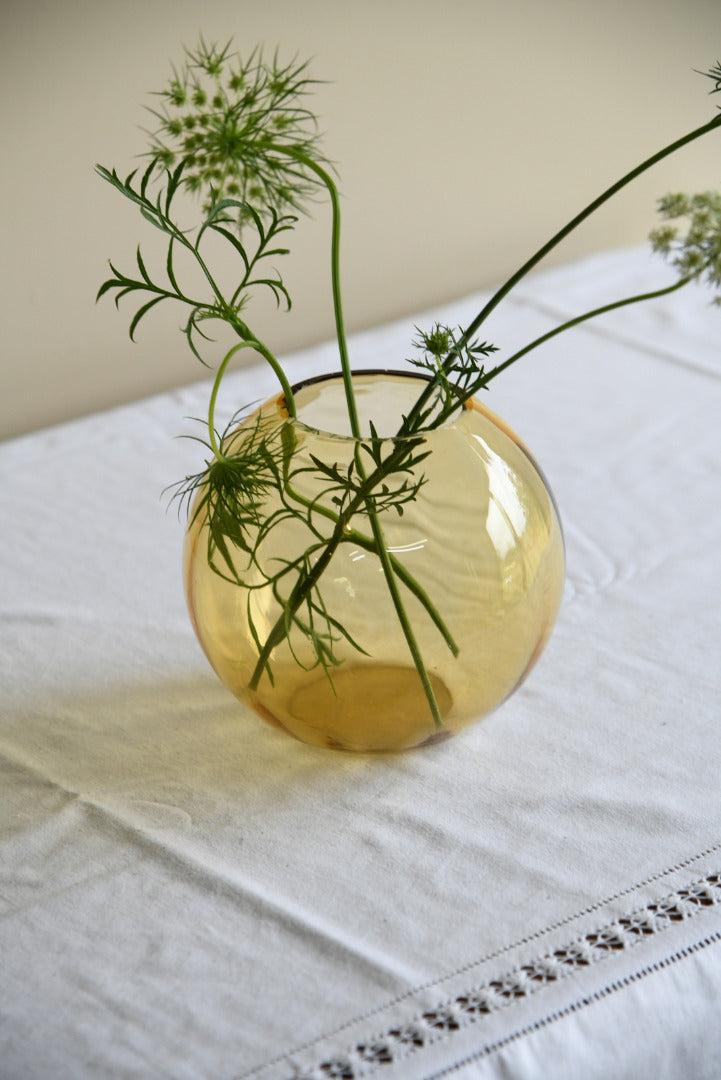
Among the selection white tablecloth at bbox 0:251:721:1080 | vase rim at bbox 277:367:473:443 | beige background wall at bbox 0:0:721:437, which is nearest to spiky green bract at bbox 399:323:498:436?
vase rim at bbox 277:367:473:443

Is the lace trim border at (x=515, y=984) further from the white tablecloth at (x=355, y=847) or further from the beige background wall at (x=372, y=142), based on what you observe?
the beige background wall at (x=372, y=142)

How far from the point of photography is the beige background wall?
3.66 ft

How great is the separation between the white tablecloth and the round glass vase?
0.20 ft

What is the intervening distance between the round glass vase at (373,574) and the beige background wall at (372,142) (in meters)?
0.65

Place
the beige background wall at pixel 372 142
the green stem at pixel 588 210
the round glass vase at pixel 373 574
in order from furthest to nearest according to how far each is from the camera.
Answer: the beige background wall at pixel 372 142 → the round glass vase at pixel 373 574 → the green stem at pixel 588 210

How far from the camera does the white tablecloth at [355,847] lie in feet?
1.63

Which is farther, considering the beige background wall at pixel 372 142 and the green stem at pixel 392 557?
the beige background wall at pixel 372 142

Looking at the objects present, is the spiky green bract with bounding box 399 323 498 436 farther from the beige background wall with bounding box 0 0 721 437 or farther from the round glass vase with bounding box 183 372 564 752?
the beige background wall with bounding box 0 0 721 437

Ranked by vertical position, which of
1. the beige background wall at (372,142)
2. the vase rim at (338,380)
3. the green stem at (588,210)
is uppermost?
the beige background wall at (372,142)

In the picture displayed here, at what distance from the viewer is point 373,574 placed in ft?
1.85

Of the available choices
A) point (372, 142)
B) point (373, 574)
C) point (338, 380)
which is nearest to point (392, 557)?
point (373, 574)

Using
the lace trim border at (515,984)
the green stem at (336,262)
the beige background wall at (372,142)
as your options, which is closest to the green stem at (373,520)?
the green stem at (336,262)

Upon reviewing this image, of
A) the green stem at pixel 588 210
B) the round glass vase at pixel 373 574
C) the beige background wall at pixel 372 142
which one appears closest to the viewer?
the green stem at pixel 588 210

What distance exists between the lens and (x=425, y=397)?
55cm
